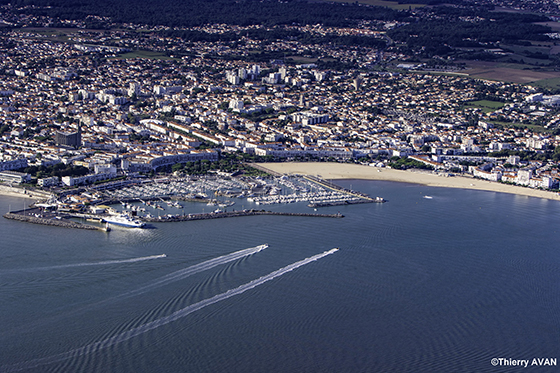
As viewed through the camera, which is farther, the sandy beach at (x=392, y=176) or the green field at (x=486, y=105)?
the green field at (x=486, y=105)

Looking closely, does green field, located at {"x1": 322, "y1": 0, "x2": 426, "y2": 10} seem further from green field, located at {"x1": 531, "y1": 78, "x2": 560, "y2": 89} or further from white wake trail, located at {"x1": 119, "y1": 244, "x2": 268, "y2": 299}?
white wake trail, located at {"x1": 119, "y1": 244, "x2": 268, "y2": 299}

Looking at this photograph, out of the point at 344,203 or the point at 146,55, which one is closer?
the point at 344,203

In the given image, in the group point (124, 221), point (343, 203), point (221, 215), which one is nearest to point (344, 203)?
point (343, 203)

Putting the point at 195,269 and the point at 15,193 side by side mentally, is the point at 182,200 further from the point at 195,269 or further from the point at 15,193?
the point at 195,269


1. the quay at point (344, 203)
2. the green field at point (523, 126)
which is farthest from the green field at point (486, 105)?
the quay at point (344, 203)

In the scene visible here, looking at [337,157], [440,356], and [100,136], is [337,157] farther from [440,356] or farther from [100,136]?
[440,356]

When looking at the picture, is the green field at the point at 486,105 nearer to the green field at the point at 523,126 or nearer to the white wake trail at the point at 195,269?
the green field at the point at 523,126
